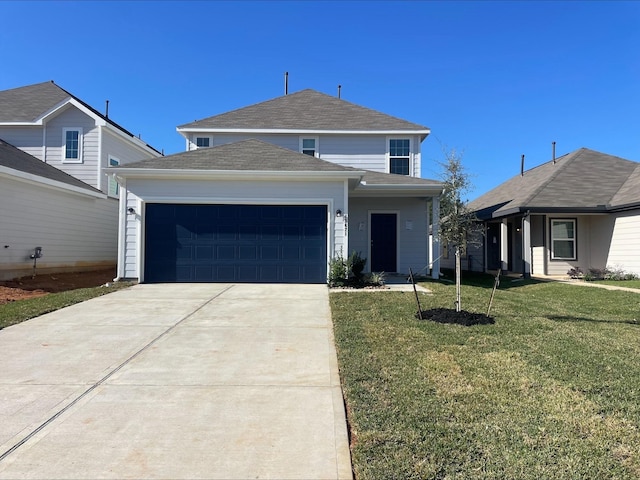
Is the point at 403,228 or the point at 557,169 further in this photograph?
the point at 557,169

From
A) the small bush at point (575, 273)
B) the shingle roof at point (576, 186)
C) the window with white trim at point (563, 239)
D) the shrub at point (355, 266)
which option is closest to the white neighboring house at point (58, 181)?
the shrub at point (355, 266)

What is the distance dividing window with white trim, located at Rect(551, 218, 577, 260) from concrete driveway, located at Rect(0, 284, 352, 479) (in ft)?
38.8

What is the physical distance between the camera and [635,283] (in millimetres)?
11867

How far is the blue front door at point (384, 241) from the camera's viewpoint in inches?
557

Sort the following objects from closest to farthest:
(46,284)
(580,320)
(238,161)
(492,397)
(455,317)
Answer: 1. (492,397)
2. (455,317)
3. (580,320)
4. (238,161)
5. (46,284)

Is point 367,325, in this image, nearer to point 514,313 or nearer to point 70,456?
point 514,313

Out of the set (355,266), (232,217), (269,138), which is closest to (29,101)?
(269,138)

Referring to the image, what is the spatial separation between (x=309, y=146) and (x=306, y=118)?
130cm

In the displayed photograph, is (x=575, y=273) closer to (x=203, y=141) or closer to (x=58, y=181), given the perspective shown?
(x=203, y=141)

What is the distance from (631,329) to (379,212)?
8702 millimetres

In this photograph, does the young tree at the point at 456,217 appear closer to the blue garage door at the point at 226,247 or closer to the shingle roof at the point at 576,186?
the blue garage door at the point at 226,247

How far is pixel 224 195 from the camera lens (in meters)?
10.8

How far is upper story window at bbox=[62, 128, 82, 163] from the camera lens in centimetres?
1586

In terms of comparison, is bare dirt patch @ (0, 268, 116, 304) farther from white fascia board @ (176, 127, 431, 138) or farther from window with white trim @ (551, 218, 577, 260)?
window with white trim @ (551, 218, 577, 260)
